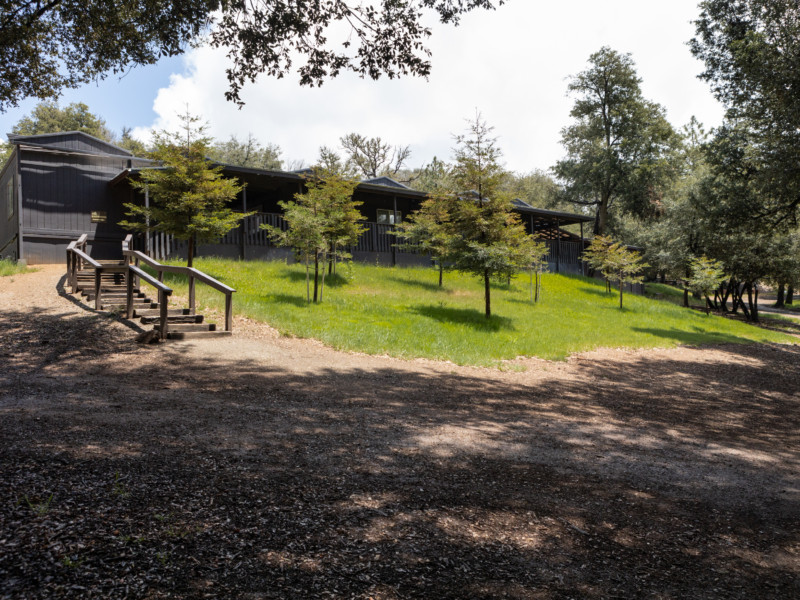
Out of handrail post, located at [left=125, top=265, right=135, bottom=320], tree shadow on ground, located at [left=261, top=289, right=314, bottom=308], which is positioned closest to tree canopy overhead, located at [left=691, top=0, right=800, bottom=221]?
tree shadow on ground, located at [left=261, top=289, right=314, bottom=308]

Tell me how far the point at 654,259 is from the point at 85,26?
38422mm

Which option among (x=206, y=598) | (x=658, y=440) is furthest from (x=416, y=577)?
(x=658, y=440)

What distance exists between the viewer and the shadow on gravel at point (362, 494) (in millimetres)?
2676

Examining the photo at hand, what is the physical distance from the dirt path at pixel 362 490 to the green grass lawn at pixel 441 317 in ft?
13.3

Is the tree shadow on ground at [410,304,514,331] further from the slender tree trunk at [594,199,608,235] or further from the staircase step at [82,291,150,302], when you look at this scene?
the slender tree trunk at [594,199,608,235]

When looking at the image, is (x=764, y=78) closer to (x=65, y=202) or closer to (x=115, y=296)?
(x=115, y=296)

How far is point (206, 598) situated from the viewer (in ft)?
7.79

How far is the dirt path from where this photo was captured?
106 inches

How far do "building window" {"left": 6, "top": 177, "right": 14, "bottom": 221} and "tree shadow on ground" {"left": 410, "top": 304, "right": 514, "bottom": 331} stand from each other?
17.4 metres

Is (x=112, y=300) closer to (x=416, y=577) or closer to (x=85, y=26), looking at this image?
(x=85, y=26)

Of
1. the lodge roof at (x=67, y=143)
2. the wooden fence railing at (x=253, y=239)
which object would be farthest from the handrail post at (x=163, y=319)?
the lodge roof at (x=67, y=143)

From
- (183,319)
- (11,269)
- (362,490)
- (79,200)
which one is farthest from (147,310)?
(79,200)

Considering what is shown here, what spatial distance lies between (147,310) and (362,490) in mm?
10077

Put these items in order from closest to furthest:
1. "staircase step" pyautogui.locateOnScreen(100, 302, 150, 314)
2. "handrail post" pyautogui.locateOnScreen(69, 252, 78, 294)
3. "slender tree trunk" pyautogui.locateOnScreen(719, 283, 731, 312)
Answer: "staircase step" pyautogui.locateOnScreen(100, 302, 150, 314) < "handrail post" pyautogui.locateOnScreen(69, 252, 78, 294) < "slender tree trunk" pyautogui.locateOnScreen(719, 283, 731, 312)
